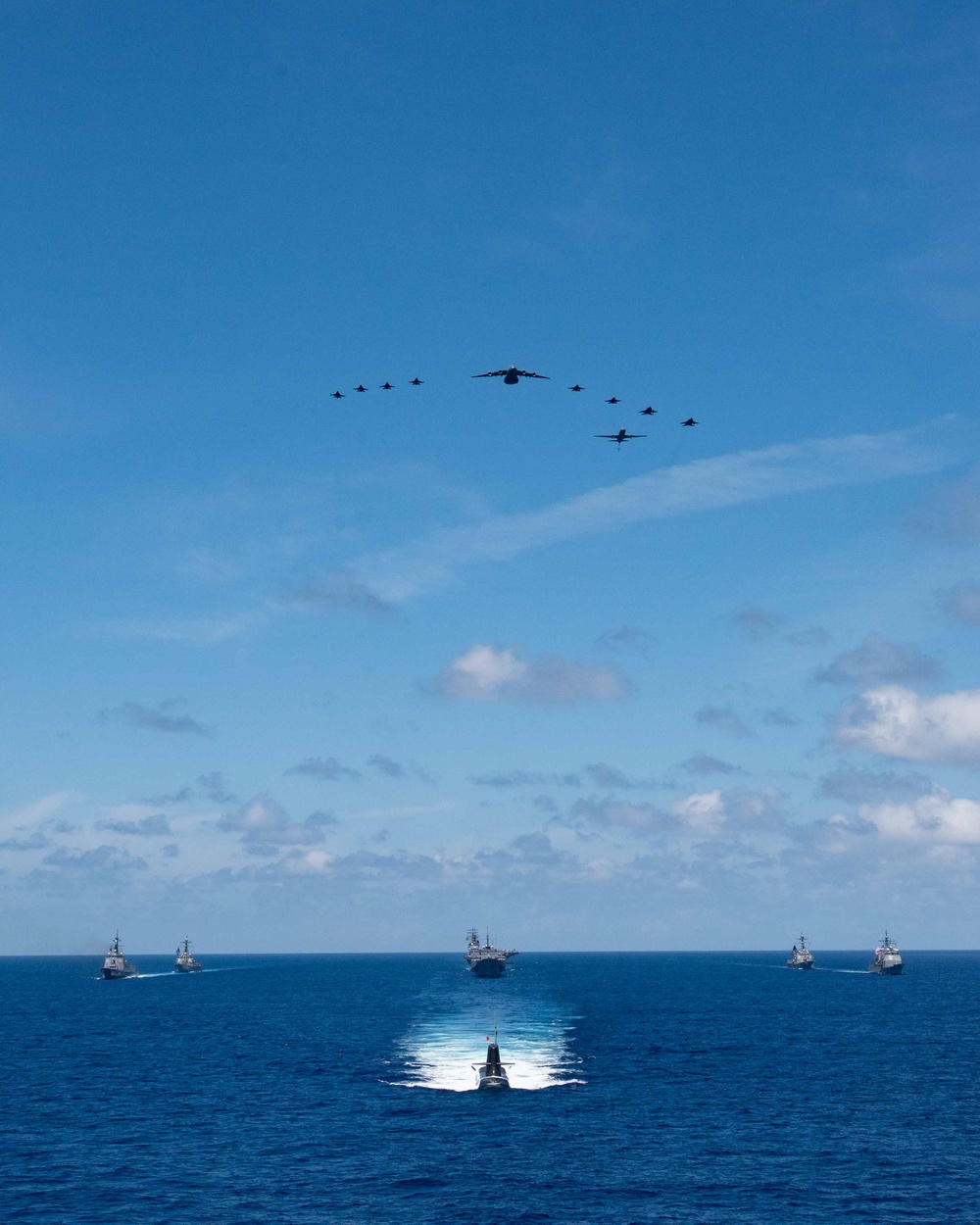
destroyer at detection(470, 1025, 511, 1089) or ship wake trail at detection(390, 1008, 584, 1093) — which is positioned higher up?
destroyer at detection(470, 1025, 511, 1089)

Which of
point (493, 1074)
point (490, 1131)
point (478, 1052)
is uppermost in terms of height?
point (493, 1074)

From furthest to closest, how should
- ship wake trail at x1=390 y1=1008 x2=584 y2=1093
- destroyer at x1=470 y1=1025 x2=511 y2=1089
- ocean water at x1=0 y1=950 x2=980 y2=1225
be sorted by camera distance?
ship wake trail at x1=390 y1=1008 x2=584 y2=1093 < destroyer at x1=470 y1=1025 x2=511 y2=1089 < ocean water at x1=0 y1=950 x2=980 y2=1225

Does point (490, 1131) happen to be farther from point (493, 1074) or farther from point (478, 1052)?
point (478, 1052)

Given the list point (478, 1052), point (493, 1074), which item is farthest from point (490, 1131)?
point (478, 1052)

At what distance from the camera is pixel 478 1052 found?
460ft

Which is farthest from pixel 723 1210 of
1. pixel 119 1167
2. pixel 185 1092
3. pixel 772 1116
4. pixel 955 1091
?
pixel 185 1092

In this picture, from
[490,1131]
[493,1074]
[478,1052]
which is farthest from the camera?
[478,1052]

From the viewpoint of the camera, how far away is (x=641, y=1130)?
95.6 m

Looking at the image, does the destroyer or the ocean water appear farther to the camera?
the destroyer

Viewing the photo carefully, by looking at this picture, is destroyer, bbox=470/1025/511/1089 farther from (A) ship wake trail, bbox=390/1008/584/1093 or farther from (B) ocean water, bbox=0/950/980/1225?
(A) ship wake trail, bbox=390/1008/584/1093

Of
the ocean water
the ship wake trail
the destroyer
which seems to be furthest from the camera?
the ship wake trail

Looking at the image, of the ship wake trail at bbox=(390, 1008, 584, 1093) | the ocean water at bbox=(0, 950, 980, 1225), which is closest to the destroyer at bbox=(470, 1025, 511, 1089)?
the ocean water at bbox=(0, 950, 980, 1225)

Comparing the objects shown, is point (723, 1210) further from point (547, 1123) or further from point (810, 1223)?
point (547, 1123)

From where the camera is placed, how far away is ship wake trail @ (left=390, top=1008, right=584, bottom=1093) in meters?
120
